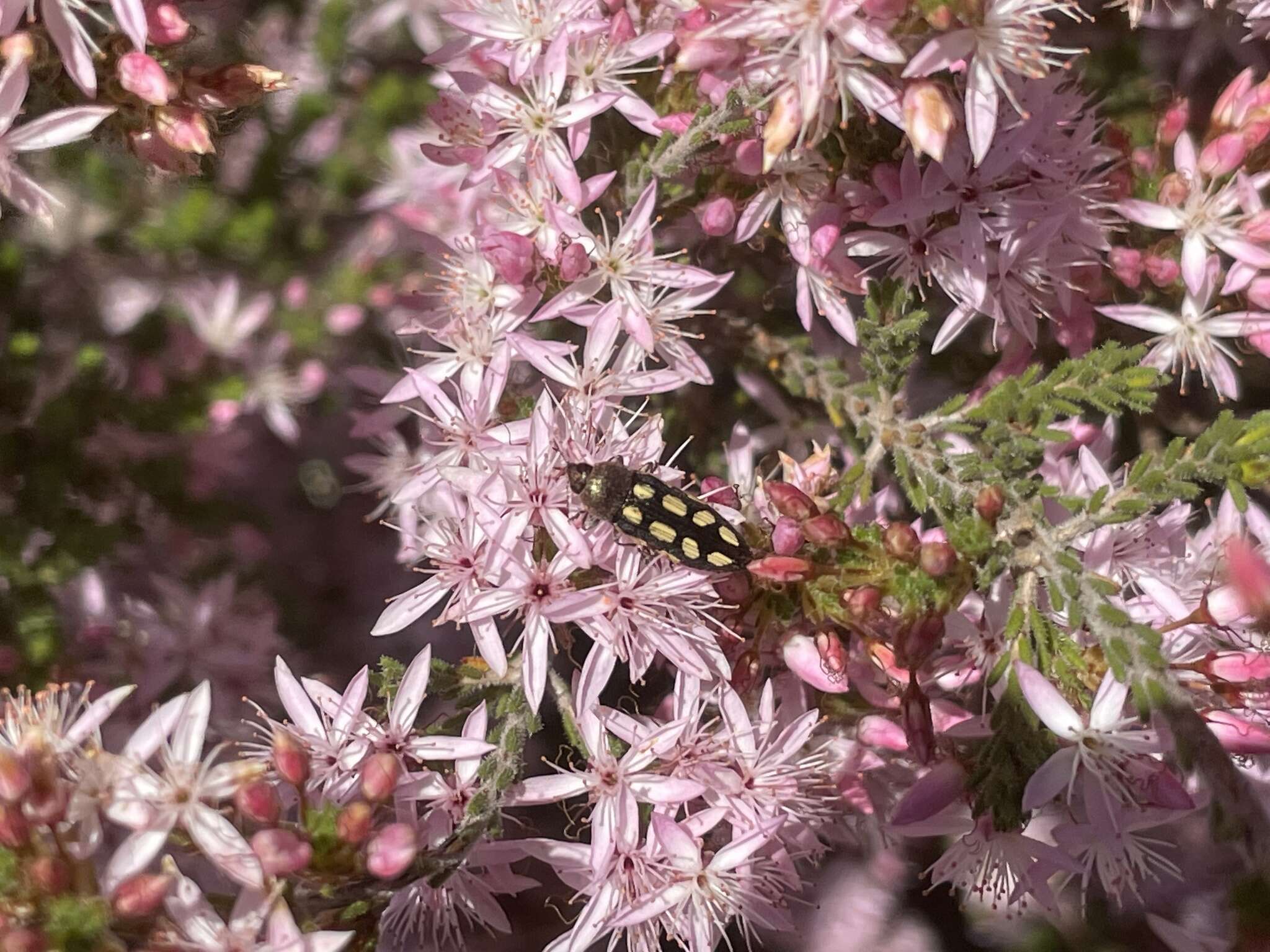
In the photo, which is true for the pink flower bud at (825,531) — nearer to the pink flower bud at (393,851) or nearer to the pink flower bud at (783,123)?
the pink flower bud at (783,123)

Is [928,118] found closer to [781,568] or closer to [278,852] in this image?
[781,568]

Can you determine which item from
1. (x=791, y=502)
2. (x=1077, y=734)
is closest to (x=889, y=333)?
(x=791, y=502)

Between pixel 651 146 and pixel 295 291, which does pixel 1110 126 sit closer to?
pixel 651 146

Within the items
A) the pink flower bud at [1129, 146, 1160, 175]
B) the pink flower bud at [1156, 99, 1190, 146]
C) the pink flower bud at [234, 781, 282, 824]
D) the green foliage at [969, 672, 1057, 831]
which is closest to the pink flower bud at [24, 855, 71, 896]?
the pink flower bud at [234, 781, 282, 824]

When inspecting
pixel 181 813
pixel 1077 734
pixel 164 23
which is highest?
pixel 164 23

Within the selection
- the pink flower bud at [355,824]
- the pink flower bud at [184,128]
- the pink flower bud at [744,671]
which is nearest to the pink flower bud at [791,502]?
the pink flower bud at [744,671]

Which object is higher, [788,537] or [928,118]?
[928,118]
